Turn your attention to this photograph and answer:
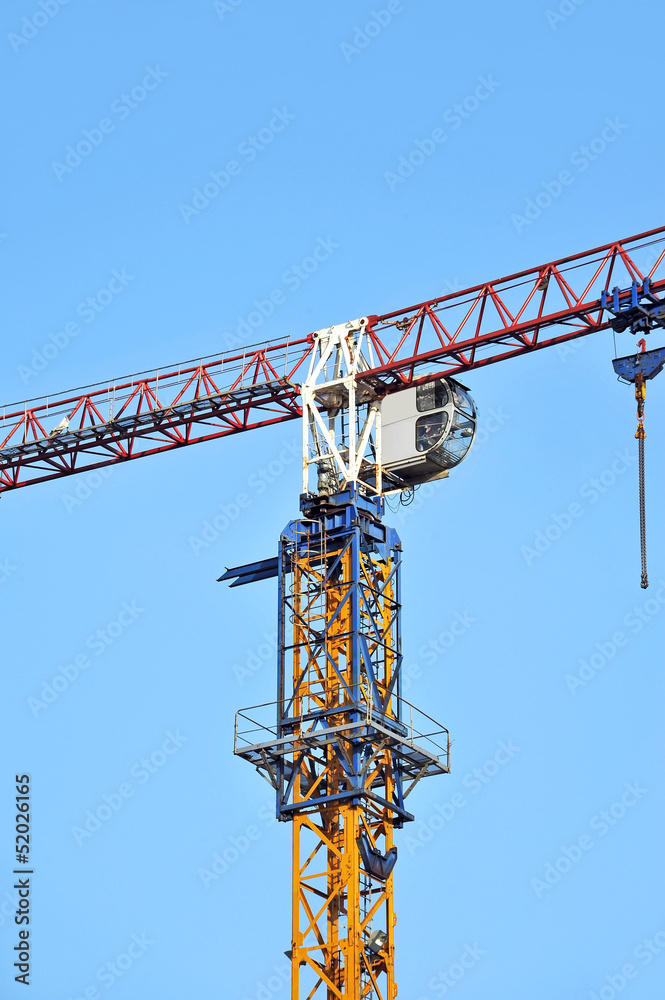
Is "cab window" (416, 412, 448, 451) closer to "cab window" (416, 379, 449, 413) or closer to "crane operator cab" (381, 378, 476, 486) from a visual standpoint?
"crane operator cab" (381, 378, 476, 486)

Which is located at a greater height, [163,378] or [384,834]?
[163,378]

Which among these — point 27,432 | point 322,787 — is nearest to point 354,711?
point 322,787

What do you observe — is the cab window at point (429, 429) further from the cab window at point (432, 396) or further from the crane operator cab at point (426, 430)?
the cab window at point (432, 396)

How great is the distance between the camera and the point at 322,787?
8150cm

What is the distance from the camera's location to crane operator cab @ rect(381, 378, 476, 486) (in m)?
86.9

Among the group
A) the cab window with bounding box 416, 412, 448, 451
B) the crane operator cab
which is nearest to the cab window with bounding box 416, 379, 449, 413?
the crane operator cab

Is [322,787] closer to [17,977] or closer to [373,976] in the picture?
[373,976]

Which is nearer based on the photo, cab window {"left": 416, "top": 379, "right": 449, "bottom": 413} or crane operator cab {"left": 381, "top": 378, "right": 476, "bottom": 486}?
crane operator cab {"left": 381, "top": 378, "right": 476, "bottom": 486}

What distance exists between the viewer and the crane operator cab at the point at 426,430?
86.9m

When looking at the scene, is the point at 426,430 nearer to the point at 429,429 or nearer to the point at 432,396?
the point at 429,429

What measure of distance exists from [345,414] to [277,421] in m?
3.78

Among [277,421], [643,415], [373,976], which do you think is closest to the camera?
[373,976]

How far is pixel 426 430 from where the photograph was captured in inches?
3438

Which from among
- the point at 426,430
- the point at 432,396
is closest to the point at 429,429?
the point at 426,430
